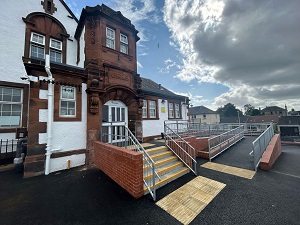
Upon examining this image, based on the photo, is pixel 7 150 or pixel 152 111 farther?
pixel 152 111

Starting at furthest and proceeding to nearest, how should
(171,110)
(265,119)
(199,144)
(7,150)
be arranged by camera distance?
(265,119) → (171,110) → (199,144) → (7,150)

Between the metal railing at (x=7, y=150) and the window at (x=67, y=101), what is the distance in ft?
11.4

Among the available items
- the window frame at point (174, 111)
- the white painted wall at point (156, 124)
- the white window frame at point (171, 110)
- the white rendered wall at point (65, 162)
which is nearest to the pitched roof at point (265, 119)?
the window frame at point (174, 111)

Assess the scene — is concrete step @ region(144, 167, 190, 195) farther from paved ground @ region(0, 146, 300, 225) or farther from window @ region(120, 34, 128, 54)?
window @ region(120, 34, 128, 54)

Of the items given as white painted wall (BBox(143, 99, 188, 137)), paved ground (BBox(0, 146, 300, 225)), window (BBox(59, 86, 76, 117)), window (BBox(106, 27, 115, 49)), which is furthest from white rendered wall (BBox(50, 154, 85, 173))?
window (BBox(106, 27, 115, 49))

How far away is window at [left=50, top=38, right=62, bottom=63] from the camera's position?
932cm

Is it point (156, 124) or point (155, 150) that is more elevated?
point (156, 124)

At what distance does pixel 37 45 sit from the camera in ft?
29.0

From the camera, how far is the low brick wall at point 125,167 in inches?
150

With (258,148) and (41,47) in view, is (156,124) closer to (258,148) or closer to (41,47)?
(258,148)

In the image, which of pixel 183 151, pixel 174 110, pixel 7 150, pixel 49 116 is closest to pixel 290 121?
pixel 174 110

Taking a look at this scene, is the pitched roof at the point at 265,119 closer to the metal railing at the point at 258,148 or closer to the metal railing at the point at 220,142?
the metal railing at the point at 220,142

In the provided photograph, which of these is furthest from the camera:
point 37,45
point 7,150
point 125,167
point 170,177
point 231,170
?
point 37,45

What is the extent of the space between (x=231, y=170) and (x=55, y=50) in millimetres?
13253
